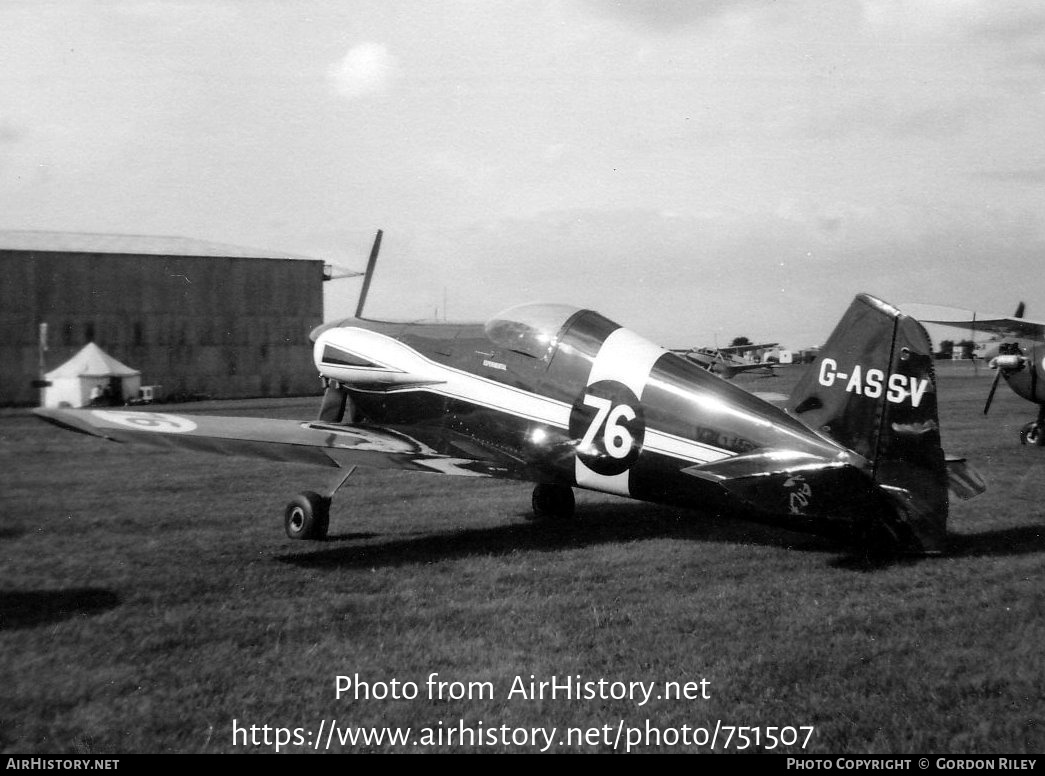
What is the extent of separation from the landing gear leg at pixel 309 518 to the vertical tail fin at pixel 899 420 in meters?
3.75

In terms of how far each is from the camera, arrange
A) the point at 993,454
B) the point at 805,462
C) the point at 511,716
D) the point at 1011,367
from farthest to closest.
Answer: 1. the point at 1011,367
2. the point at 993,454
3. the point at 805,462
4. the point at 511,716

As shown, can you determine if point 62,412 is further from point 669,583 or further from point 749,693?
point 749,693

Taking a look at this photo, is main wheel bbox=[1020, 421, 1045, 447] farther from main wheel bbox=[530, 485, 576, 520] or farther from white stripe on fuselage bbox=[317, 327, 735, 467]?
white stripe on fuselage bbox=[317, 327, 735, 467]

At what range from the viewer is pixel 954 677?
3566 mm

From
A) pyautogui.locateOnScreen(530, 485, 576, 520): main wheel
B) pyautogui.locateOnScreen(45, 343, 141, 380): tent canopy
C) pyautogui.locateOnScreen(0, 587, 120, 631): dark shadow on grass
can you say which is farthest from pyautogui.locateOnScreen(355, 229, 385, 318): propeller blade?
pyautogui.locateOnScreen(45, 343, 141, 380): tent canopy

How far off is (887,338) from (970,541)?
195cm

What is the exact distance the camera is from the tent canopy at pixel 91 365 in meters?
22.2

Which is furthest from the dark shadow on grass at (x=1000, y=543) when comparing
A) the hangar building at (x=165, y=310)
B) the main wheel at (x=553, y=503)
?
the hangar building at (x=165, y=310)

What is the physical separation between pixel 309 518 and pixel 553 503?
89.2 inches

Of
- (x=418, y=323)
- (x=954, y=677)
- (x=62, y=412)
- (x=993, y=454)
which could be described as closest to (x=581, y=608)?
(x=954, y=677)

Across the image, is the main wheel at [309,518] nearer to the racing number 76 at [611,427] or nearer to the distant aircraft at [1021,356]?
the racing number 76 at [611,427]

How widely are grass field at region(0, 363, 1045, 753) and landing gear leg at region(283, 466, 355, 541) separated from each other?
141mm

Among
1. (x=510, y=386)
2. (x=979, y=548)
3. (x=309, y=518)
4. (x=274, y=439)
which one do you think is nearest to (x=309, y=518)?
(x=309, y=518)

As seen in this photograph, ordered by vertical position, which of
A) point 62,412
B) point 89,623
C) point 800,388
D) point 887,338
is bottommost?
point 89,623
